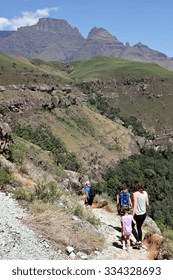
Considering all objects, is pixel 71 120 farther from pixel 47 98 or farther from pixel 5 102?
pixel 5 102

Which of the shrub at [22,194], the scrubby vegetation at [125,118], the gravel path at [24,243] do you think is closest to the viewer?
the gravel path at [24,243]

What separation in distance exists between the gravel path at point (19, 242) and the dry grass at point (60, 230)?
338mm

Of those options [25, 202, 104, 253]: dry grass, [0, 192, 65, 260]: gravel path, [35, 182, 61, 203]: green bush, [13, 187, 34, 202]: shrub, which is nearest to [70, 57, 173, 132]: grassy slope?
[35, 182, 61, 203]: green bush

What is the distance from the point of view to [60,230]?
1079 cm

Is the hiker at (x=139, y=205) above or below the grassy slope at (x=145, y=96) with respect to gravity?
below

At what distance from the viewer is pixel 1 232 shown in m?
9.95

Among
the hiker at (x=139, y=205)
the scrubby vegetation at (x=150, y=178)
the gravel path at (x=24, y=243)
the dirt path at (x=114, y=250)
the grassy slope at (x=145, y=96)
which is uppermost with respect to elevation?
the grassy slope at (x=145, y=96)

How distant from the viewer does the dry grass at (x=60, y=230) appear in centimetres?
1055

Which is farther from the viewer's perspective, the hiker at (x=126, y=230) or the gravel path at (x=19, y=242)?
the hiker at (x=126, y=230)

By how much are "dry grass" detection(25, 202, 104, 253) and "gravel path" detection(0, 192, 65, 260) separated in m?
0.34

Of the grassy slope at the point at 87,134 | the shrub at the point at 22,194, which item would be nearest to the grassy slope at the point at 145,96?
the grassy slope at the point at 87,134

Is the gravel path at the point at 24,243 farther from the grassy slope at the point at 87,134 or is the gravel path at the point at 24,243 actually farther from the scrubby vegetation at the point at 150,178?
the grassy slope at the point at 87,134

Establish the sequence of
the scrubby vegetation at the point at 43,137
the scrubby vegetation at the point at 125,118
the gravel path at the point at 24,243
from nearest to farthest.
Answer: the gravel path at the point at 24,243 → the scrubby vegetation at the point at 43,137 → the scrubby vegetation at the point at 125,118

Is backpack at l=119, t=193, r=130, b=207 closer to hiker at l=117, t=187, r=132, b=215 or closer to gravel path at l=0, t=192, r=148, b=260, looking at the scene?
hiker at l=117, t=187, r=132, b=215
